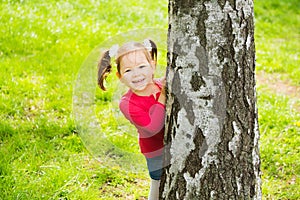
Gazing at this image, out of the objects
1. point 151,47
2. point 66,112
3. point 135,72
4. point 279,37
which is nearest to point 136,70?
point 135,72

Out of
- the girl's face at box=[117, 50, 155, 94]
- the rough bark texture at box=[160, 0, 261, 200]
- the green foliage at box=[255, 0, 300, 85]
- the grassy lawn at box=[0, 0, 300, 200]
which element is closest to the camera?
the rough bark texture at box=[160, 0, 261, 200]

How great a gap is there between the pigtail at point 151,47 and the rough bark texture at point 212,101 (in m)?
0.15

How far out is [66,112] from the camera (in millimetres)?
4523

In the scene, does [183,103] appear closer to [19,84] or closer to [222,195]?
[222,195]

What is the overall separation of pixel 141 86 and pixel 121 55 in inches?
7.1

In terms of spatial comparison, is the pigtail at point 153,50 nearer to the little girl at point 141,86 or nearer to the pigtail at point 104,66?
the little girl at point 141,86

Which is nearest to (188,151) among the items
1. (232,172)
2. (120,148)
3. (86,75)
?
(232,172)

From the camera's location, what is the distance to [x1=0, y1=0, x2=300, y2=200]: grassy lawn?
351 cm

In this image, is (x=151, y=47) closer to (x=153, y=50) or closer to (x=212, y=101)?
(x=153, y=50)

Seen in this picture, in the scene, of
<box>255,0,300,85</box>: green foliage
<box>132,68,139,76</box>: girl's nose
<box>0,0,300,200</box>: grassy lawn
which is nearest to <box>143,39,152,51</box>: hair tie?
<box>132,68,139,76</box>: girl's nose

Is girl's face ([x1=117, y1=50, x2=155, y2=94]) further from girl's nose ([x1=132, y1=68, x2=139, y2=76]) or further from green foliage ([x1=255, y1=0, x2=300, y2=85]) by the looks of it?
green foliage ([x1=255, y1=0, x2=300, y2=85])

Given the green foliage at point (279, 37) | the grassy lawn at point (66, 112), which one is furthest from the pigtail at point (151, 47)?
the green foliage at point (279, 37)

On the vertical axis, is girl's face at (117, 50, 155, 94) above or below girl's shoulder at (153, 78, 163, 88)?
above

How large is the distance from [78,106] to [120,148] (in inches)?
25.1
